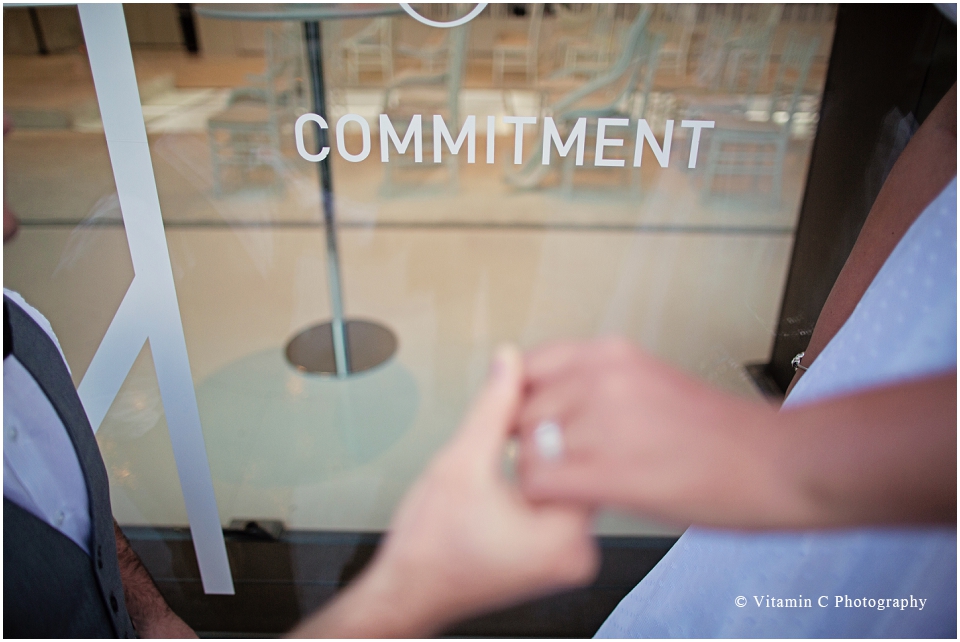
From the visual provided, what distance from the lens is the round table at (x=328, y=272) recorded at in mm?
810

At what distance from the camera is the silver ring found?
0.34m

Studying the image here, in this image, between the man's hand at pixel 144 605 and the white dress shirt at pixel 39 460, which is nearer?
the white dress shirt at pixel 39 460

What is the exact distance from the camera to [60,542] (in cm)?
55

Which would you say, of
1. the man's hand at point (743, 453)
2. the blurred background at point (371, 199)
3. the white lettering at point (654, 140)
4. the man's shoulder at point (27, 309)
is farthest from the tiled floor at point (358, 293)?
the man's hand at point (743, 453)

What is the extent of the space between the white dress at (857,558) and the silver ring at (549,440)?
0.14 metres

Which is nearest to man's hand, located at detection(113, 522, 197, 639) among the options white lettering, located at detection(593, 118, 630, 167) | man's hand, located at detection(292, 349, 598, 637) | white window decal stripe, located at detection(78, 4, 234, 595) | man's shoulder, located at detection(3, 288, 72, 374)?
white window decal stripe, located at detection(78, 4, 234, 595)

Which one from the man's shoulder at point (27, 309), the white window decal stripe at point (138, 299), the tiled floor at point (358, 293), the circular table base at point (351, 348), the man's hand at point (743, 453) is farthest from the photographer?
the circular table base at point (351, 348)

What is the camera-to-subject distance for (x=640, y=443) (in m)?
0.34

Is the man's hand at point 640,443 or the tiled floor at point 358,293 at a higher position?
the man's hand at point 640,443

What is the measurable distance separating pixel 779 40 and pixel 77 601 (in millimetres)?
1346

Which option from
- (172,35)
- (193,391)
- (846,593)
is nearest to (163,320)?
(193,391)

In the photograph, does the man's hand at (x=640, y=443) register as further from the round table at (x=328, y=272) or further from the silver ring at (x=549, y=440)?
the round table at (x=328, y=272)

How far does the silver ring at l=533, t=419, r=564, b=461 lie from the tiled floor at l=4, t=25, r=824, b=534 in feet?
1.15

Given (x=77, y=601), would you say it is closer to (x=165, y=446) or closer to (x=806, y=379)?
(x=165, y=446)
